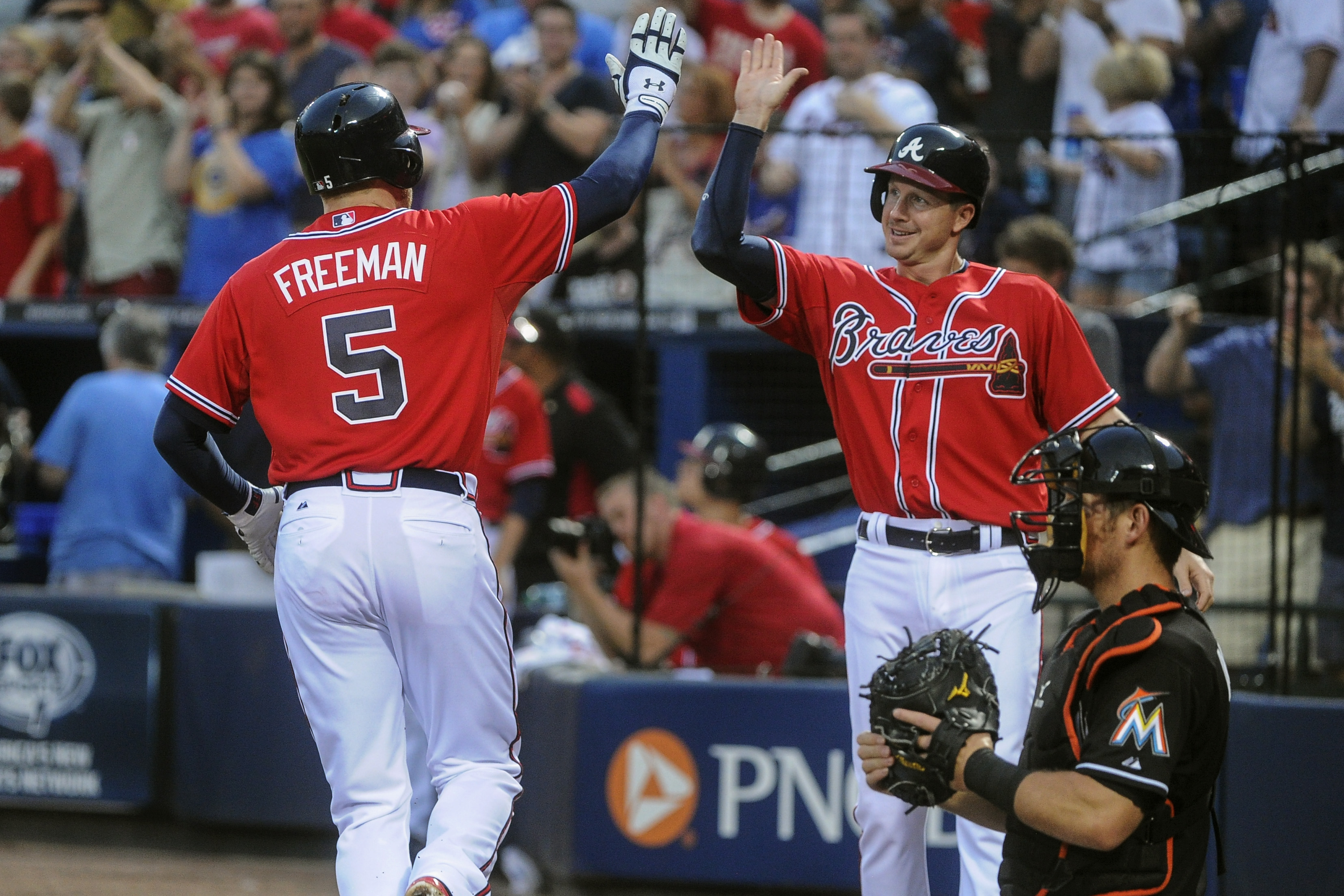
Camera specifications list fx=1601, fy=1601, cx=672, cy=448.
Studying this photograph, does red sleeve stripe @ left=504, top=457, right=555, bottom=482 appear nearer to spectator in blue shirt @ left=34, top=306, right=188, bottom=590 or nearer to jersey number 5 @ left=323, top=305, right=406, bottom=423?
spectator in blue shirt @ left=34, top=306, right=188, bottom=590

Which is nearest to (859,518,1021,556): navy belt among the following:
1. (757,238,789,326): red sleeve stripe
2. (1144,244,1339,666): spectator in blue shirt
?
(757,238,789,326): red sleeve stripe

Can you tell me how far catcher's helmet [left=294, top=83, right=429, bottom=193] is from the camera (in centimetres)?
379

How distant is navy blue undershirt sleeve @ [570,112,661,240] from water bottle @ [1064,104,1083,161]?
4509mm

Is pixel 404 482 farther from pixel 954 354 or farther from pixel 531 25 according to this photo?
pixel 531 25

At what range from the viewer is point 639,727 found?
6250 mm

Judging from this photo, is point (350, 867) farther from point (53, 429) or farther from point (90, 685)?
point (53, 429)

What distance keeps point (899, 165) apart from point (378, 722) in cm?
187

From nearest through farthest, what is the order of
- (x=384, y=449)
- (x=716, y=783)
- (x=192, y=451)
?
(x=384, y=449)
(x=192, y=451)
(x=716, y=783)

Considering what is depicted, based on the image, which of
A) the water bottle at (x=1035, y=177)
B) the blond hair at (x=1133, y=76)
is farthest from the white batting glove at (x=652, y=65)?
the water bottle at (x=1035, y=177)

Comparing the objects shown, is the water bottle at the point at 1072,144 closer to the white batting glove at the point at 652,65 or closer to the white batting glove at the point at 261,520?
the white batting glove at the point at 652,65

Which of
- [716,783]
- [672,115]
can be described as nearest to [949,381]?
[716,783]

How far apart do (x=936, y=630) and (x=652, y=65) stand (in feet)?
5.24

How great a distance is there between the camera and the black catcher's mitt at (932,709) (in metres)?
2.92

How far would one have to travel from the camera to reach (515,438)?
708cm
